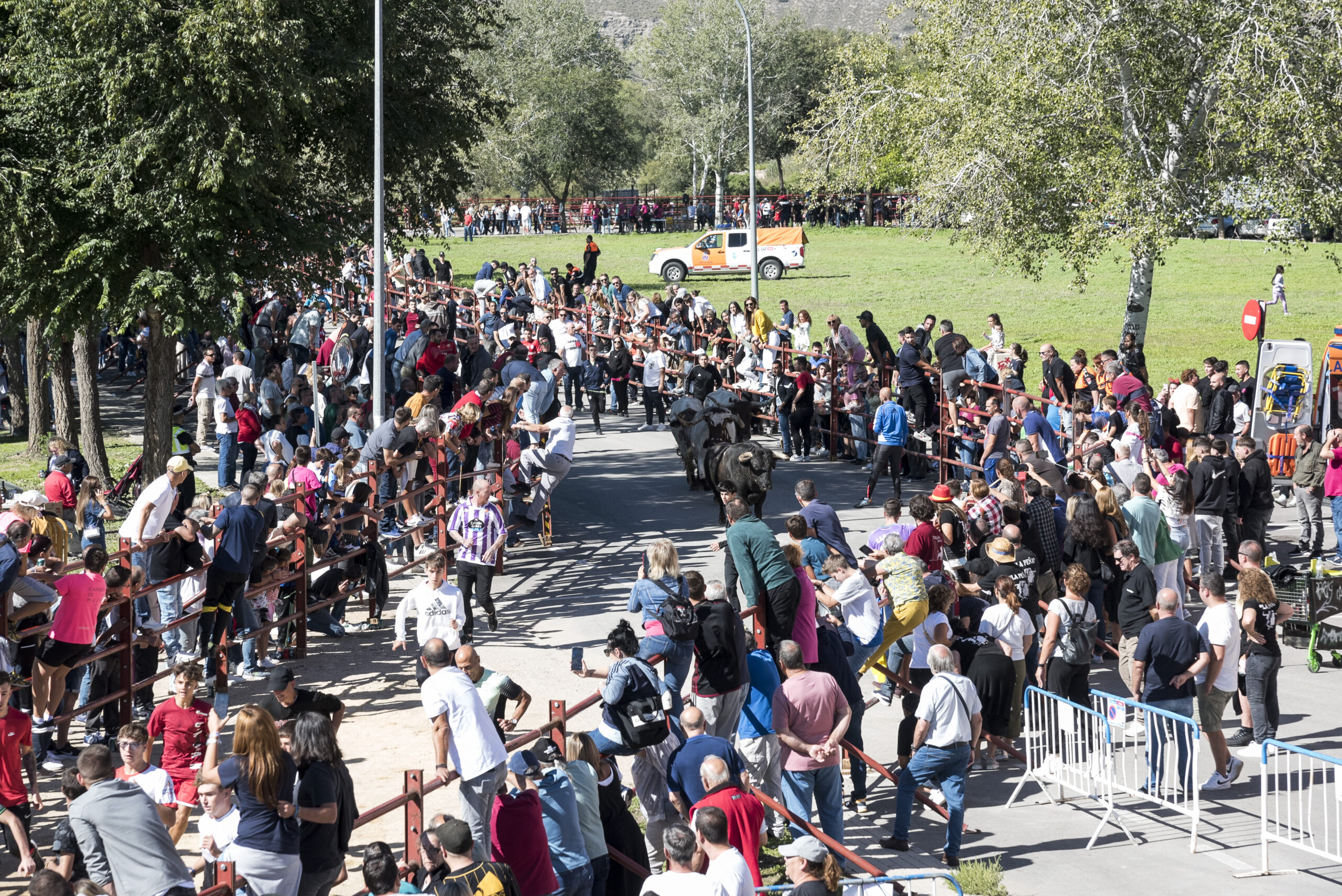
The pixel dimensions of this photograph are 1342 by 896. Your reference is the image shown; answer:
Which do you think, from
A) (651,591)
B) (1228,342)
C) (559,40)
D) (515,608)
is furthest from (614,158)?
(651,591)

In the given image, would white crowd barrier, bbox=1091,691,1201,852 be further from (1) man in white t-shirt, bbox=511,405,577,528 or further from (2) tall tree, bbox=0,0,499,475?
(2) tall tree, bbox=0,0,499,475

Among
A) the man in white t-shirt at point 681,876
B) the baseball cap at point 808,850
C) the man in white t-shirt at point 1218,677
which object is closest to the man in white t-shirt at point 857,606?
the man in white t-shirt at point 1218,677

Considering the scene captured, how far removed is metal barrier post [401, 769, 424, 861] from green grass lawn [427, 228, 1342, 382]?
74.4 ft

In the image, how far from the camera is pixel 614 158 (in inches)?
2749

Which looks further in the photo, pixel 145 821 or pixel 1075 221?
pixel 1075 221

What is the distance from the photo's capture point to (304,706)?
8.26 metres

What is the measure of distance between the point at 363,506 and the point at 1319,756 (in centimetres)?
902

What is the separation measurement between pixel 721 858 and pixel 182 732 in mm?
3902

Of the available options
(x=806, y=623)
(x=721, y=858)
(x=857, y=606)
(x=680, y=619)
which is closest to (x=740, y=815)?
(x=721, y=858)

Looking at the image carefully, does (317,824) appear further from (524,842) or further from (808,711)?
(808,711)

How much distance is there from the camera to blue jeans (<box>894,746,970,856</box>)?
905cm

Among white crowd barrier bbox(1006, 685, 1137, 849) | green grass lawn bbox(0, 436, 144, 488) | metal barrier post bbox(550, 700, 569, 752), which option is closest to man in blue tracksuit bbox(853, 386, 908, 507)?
white crowd barrier bbox(1006, 685, 1137, 849)

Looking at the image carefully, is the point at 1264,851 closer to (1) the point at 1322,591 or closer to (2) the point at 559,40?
(1) the point at 1322,591

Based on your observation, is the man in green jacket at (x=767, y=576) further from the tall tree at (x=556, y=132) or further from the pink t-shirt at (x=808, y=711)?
the tall tree at (x=556, y=132)
